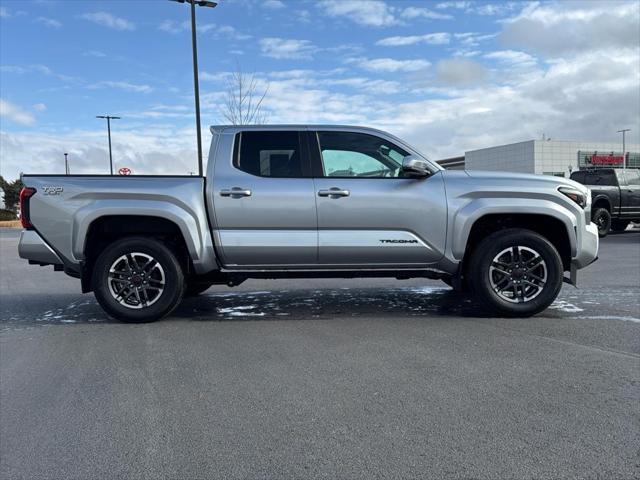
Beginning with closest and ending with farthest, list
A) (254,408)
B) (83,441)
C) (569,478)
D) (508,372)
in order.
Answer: (569,478), (83,441), (254,408), (508,372)

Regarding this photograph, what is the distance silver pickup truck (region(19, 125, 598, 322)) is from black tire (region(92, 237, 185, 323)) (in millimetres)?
12

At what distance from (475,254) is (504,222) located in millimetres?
540

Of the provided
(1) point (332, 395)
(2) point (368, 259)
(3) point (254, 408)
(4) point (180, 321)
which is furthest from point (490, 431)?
(4) point (180, 321)

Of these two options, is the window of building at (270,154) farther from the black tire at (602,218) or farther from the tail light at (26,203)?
the black tire at (602,218)

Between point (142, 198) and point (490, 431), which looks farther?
point (142, 198)

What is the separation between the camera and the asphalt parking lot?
9.04 ft

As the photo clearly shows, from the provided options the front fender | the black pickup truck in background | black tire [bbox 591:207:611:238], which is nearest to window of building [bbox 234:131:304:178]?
the front fender

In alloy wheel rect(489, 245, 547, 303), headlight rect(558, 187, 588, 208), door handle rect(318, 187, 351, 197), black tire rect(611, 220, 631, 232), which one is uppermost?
door handle rect(318, 187, 351, 197)

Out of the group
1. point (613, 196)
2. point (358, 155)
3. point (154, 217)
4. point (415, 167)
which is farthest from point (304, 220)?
point (613, 196)

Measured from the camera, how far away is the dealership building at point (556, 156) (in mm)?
59156

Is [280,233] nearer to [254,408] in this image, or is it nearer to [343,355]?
[343,355]

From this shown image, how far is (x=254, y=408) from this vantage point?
3426 millimetres

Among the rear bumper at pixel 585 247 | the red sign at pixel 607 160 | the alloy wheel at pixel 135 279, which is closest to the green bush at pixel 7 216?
the alloy wheel at pixel 135 279

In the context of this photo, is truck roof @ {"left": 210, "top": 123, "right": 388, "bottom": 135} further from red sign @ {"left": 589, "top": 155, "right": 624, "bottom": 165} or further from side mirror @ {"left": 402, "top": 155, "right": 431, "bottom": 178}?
red sign @ {"left": 589, "top": 155, "right": 624, "bottom": 165}
